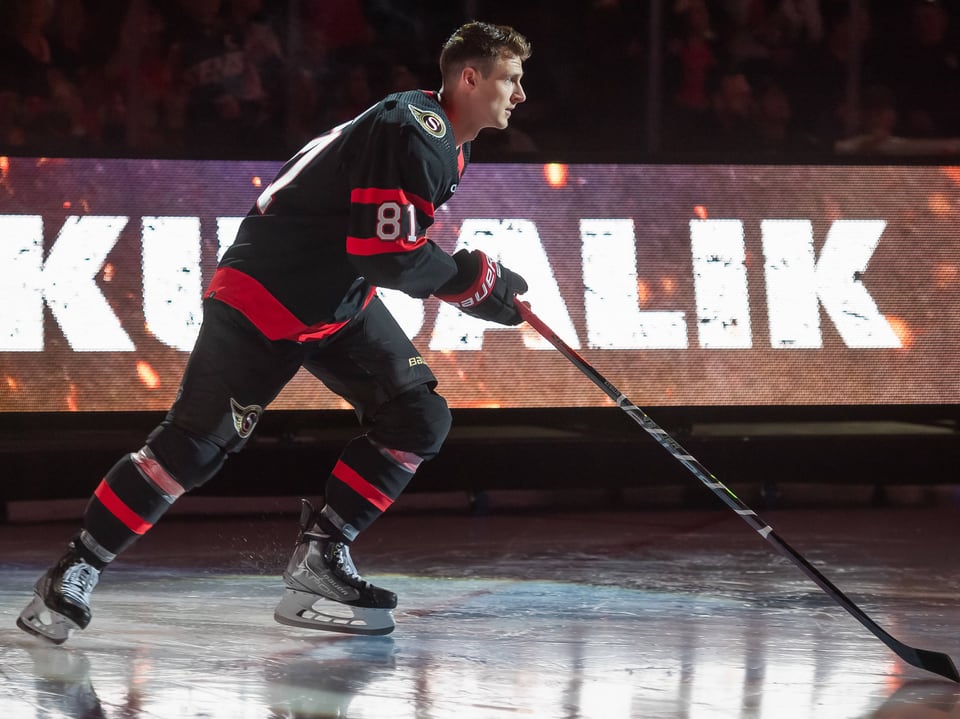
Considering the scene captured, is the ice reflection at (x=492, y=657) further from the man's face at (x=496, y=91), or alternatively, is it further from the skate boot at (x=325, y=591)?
the man's face at (x=496, y=91)

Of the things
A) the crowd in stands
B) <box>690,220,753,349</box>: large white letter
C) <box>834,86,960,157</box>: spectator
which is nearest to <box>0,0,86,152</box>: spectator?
the crowd in stands

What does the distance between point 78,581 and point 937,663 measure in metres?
1.93

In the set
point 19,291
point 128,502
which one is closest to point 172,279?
point 19,291

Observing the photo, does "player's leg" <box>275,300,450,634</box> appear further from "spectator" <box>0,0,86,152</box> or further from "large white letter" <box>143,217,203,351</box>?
"spectator" <box>0,0,86,152</box>

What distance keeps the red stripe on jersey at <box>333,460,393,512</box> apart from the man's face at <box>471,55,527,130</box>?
92 cm

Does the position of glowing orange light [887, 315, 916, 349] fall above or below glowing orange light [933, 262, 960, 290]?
below

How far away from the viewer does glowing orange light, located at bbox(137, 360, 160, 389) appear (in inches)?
199

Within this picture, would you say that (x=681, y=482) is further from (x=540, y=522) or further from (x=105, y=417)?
(x=105, y=417)

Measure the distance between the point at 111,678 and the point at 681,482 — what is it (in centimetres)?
295

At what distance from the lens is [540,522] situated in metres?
5.05

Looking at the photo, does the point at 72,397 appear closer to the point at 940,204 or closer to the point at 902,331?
the point at 902,331

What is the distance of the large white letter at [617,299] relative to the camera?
5.26m

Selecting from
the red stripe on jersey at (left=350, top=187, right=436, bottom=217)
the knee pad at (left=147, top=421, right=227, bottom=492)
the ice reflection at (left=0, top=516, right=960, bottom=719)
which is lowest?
the ice reflection at (left=0, top=516, right=960, bottom=719)

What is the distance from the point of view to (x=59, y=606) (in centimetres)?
314
